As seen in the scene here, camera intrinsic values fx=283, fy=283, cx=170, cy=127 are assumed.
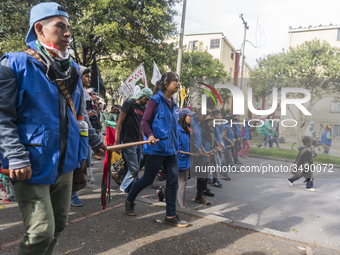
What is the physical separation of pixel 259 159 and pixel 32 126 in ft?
9.99

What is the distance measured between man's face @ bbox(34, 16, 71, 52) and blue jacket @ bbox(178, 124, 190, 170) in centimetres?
288

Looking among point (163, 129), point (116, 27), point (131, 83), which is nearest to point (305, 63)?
point (116, 27)

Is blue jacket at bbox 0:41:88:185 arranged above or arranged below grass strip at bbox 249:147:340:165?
above

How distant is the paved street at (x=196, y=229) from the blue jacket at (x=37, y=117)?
1.34 metres

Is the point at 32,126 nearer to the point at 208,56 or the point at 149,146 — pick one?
the point at 149,146

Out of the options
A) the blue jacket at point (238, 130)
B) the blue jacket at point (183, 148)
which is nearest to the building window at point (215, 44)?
the blue jacket at point (183, 148)

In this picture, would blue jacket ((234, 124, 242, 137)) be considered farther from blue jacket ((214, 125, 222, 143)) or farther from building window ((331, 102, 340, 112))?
building window ((331, 102, 340, 112))

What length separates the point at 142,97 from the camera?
482cm

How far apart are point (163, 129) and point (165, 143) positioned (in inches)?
7.1

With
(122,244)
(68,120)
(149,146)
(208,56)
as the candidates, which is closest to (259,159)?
(149,146)

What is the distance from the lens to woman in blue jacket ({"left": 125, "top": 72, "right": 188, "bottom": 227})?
349 cm

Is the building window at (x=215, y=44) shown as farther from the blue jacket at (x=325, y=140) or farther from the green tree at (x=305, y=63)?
the blue jacket at (x=325, y=140)

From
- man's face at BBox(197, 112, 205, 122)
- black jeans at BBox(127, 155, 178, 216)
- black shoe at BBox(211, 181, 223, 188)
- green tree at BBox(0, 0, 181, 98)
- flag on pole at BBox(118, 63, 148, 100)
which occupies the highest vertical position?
green tree at BBox(0, 0, 181, 98)

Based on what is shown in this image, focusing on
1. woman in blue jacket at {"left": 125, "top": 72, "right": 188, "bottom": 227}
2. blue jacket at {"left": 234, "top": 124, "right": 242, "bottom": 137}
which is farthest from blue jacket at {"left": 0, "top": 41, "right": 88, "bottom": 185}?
blue jacket at {"left": 234, "top": 124, "right": 242, "bottom": 137}
